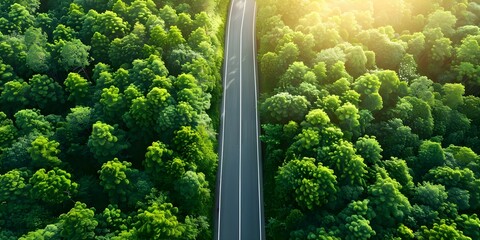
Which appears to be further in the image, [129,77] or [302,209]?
[129,77]

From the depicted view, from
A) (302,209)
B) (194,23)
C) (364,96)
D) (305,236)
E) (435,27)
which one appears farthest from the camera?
(435,27)

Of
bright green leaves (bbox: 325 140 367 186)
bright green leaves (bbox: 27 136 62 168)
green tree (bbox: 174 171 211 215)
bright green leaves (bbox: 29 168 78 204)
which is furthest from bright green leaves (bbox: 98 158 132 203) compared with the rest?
bright green leaves (bbox: 325 140 367 186)

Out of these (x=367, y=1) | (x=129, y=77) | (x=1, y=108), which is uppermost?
(x=367, y=1)

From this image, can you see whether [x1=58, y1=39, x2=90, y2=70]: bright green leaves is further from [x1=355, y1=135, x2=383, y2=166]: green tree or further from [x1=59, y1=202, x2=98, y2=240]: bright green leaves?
[x1=355, y1=135, x2=383, y2=166]: green tree

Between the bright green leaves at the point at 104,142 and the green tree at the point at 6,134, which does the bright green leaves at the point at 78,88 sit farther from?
the bright green leaves at the point at 104,142

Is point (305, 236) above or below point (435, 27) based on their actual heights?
below

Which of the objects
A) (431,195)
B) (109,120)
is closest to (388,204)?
(431,195)

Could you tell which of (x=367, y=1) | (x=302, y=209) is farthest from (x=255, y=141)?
(x=367, y=1)

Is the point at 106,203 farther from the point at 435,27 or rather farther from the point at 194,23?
the point at 435,27

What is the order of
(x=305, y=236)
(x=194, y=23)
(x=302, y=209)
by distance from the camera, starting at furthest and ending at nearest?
(x=194, y=23) < (x=302, y=209) < (x=305, y=236)
